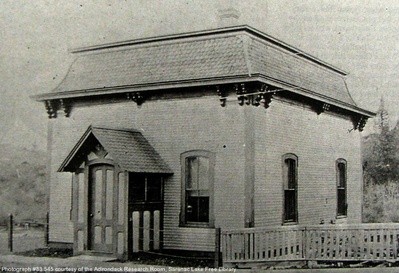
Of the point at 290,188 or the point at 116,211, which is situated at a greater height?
the point at 290,188

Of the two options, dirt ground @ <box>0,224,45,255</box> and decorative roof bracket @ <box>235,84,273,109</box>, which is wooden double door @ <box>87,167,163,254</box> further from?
decorative roof bracket @ <box>235,84,273,109</box>

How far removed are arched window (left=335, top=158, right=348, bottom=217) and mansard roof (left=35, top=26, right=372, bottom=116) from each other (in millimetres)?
1732

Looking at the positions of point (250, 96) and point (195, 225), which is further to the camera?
point (195, 225)

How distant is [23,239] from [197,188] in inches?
232

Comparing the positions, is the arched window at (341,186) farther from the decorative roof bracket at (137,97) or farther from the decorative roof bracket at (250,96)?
the decorative roof bracket at (137,97)

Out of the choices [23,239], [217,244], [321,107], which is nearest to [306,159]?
[321,107]

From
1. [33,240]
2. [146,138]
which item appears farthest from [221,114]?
[33,240]

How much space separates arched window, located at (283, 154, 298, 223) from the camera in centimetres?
1584

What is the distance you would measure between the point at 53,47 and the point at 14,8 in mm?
1682

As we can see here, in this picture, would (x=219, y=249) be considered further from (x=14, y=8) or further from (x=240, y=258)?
(x=14, y=8)

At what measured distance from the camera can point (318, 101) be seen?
1662cm

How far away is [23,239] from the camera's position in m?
18.3

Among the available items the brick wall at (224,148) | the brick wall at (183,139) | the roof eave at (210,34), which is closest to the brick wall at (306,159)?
the brick wall at (224,148)

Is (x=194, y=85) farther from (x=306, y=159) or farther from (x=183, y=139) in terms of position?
(x=306, y=159)
